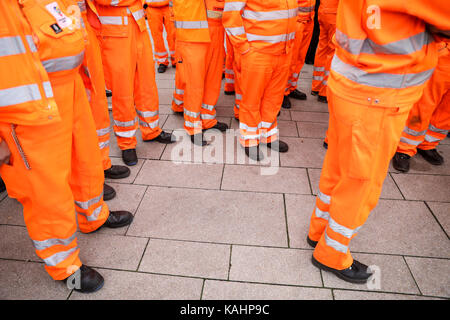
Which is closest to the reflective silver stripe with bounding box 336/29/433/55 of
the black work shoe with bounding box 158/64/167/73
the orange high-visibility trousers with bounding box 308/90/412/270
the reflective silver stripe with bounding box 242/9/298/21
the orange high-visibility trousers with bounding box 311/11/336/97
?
the orange high-visibility trousers with bounding box 308/90/412/270

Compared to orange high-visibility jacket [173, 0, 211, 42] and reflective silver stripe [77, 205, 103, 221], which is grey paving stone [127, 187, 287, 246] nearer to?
reflective silver stripe [77, 205, 103, 221]

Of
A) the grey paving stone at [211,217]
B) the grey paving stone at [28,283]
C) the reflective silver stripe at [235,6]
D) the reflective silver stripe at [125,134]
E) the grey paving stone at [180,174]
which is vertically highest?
the reflective silver stripe at [235,6]

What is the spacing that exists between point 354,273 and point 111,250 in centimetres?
175

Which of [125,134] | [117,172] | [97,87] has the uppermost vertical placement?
[97,87]

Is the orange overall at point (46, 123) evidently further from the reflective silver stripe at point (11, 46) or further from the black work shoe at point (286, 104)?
the black work shoe at point (286, 104)

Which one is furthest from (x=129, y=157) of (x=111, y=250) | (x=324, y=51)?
(x=324, y=51)

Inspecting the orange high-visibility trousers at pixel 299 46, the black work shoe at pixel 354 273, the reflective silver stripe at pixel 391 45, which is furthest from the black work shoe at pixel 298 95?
the reflective silver stripe at pixel 391 45

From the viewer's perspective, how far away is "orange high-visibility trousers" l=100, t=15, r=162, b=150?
2.71 metres

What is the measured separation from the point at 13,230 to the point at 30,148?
1.32 meters

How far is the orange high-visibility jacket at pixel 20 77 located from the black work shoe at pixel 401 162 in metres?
3.19

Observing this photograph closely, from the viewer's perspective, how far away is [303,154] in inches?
132

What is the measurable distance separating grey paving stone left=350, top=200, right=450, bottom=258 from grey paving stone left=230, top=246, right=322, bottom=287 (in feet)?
1.46

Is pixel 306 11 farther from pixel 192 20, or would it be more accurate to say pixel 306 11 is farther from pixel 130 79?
pixel 130 79

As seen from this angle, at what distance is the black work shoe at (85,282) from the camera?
1.90 m
